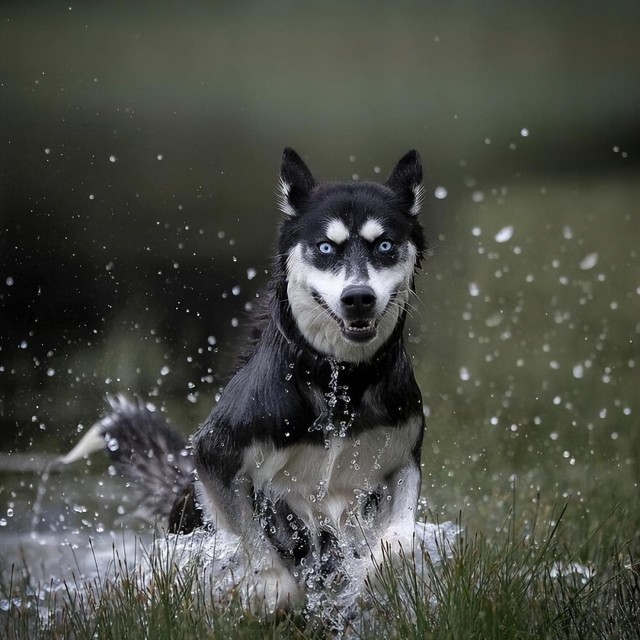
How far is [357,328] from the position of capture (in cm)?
280

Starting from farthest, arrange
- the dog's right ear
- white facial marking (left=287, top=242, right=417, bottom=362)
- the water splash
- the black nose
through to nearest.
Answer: the dog's right ear
the water splash
white facial marking (left=287, top=242, right=417, bottom=362)
the black nose

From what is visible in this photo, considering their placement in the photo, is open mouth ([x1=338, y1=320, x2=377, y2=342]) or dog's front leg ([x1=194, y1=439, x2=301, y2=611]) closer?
open mouth ([x1=338, y1=320, x2=377, y2=342])

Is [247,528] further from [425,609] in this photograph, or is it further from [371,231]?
[371,231]

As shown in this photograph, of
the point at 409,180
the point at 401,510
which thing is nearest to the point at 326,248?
the point at 409,180

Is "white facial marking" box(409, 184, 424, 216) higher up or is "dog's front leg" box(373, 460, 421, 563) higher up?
"white facial marking" box(409, 184, 424, 216)

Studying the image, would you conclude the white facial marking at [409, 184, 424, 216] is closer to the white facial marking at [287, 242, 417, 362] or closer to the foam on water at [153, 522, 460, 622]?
the white facial marking at [287, 242, 417, 362]

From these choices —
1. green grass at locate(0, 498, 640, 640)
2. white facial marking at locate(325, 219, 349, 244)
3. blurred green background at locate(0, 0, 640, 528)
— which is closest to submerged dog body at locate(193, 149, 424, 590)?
white facial marking at locate(325, 219, 349, 244)

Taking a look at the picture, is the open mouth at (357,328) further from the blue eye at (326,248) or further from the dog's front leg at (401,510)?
the dog's front leg at (401,510)

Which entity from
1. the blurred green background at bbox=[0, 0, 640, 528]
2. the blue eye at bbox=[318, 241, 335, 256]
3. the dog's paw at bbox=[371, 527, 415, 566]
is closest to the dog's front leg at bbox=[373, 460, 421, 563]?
the dog's paw at bbox=[371, 527, 415, 566]

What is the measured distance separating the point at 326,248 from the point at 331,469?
658 millimetres

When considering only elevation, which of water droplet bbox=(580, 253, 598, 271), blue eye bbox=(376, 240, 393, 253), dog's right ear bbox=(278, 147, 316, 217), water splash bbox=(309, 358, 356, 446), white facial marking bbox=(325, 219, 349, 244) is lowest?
water splash bbox=(309, 358, 356, 446)

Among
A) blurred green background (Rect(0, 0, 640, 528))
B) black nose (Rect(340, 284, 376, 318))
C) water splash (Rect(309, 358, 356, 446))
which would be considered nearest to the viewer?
A: black nose (Rect(340, 284, 376, 318))

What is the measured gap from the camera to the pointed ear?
3.07 meters

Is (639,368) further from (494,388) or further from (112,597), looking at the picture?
(112,597)
